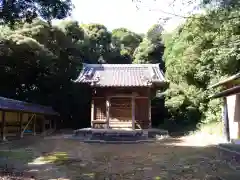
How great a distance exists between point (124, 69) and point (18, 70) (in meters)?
9.51

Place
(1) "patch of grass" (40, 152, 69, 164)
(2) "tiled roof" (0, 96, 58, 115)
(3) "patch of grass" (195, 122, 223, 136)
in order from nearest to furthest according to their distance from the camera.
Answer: (1) "patch of grass" (40, 152, 69, 164) → (2) "tiled roof" (0, 96, 58, 115) → (3) "patch of grass" (195, 122, 223, 136)

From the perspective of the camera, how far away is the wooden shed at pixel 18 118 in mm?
17234

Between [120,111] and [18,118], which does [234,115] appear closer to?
[120,111]

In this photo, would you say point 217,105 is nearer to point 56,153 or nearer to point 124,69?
point 124,69

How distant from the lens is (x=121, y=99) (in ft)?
67.1

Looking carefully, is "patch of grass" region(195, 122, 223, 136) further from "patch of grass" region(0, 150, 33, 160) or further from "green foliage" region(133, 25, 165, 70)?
"green foliage" region(133, 25, 165, 70)

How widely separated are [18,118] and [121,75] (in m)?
8.02

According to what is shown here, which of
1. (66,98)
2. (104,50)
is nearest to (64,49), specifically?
(66,98)

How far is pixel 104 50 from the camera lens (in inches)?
1460

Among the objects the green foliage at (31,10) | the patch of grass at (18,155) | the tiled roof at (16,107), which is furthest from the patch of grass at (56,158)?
the tiled roof at (16,107)

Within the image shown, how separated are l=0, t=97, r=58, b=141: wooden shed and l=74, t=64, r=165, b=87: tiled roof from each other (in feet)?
13.3

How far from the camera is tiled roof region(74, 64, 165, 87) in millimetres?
19570

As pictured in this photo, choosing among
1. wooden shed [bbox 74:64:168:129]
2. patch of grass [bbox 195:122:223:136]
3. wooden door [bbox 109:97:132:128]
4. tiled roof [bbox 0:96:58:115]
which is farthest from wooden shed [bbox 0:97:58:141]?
patch of grass [bbox 195:122:223:136]

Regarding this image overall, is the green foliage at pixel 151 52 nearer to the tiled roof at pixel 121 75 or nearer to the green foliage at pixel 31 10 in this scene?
the tiled roof at pixel 121 75
